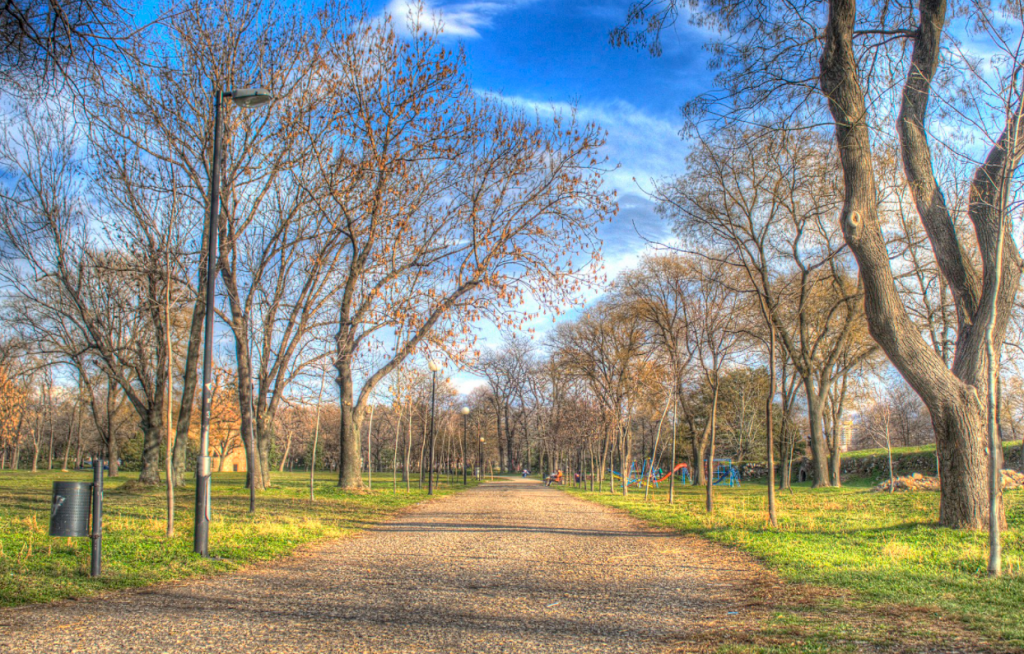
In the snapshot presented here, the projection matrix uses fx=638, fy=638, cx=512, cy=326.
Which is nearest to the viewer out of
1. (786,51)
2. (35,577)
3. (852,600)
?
(852,600)

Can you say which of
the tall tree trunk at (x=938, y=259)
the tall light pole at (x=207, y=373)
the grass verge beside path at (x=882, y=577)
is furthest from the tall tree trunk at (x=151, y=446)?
the tall tree trunk at (x=938, y=259)

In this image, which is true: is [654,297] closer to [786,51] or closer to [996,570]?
[786,51]

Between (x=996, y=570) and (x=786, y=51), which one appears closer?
(x=996, y=570)

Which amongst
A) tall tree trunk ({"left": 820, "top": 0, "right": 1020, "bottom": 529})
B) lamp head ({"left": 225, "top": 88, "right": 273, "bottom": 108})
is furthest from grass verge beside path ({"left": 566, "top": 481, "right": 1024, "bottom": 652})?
lamp head ({"left": 225, "top": 88, "right": 273, "bottom": 108})

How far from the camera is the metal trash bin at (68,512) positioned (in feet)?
19.6

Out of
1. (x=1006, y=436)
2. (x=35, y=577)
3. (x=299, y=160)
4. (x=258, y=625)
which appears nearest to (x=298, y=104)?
(x=299, y=160)

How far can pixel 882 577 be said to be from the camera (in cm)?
642

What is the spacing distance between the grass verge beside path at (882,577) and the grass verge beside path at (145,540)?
5.71m

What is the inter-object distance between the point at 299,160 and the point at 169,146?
3004 millimetres

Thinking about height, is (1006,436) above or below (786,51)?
below

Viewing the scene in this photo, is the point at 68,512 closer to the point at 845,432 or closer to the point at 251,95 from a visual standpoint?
the point at 251,95

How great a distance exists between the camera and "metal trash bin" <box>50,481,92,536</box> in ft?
19.6

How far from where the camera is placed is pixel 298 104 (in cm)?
1566

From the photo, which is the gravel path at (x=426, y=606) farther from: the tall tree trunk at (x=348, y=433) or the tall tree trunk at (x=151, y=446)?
the tall tree trunk at (x=151, y=446)
